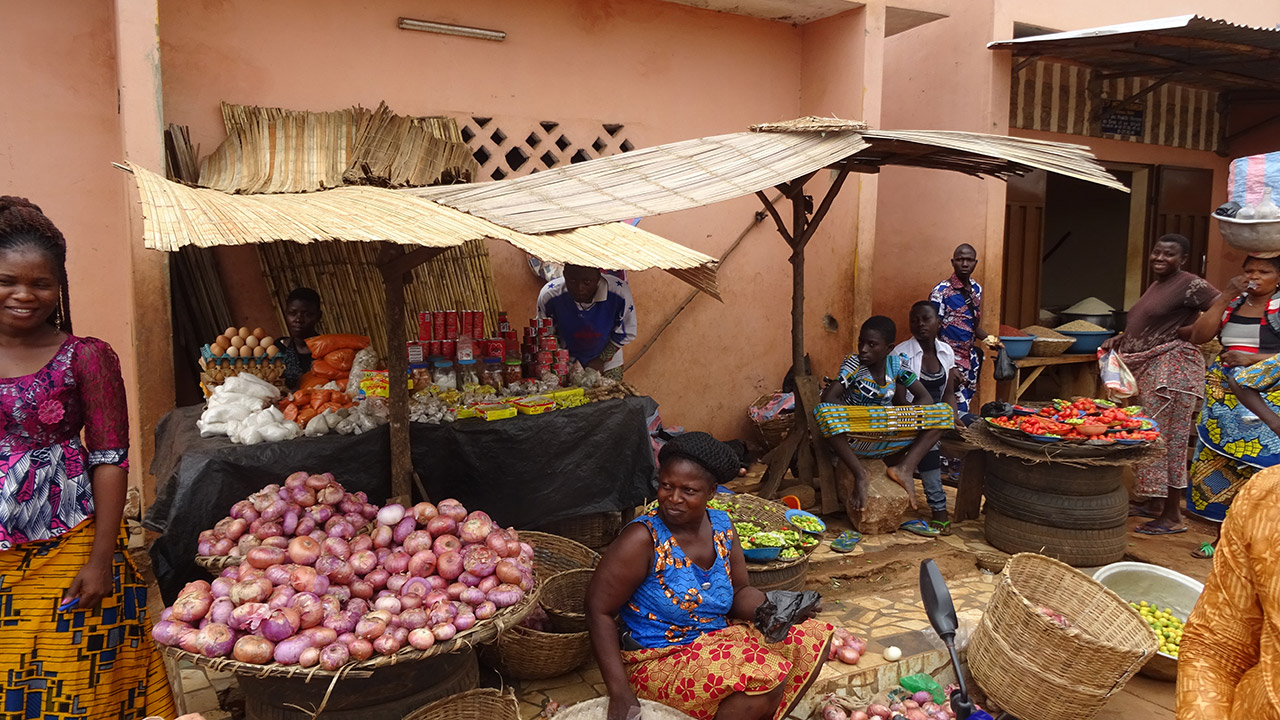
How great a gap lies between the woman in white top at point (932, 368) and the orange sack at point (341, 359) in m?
3.53

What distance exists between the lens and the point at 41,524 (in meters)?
2.48

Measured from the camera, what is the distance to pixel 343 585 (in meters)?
2.70

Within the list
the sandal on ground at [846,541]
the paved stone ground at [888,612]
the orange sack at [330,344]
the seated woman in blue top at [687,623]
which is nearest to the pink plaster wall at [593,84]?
the orange sack at [330,344]

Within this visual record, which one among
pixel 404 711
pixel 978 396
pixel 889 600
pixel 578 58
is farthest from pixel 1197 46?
pixel 404 711

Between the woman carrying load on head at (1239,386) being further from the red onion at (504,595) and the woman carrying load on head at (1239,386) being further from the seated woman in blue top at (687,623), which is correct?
the red onion at (504,595)

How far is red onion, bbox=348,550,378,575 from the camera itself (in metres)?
2.75

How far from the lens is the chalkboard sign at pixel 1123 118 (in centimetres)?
883

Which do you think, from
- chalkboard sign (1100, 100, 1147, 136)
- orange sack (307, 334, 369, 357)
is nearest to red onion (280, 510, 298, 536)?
orange sack (307, 334, 369, 357)

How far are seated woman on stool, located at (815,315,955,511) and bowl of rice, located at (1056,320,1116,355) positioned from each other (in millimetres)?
3784

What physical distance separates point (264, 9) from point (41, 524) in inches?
154

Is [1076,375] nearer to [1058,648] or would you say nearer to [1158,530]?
[1158,530]

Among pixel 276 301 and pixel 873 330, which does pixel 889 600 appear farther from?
pixel 276 301

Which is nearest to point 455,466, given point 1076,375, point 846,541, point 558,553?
point 558,553

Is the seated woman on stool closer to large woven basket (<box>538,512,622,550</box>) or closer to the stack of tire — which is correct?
the stack of tire
